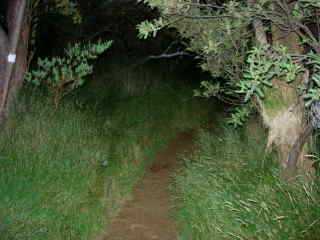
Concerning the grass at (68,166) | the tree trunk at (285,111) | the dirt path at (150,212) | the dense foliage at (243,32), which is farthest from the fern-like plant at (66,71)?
the tree trunk at (285,111)

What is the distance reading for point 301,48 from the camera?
5477 mm

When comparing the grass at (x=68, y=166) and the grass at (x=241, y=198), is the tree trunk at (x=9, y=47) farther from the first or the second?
the grass at (x=241, y=198)

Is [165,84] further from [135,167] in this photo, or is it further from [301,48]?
[301,48]

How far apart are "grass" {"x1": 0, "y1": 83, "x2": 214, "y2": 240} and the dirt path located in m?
0.15

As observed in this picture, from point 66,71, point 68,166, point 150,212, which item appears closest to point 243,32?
point 150,212

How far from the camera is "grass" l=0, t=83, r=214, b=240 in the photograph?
17.1 ft

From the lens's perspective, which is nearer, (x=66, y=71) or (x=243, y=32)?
(x=243, y=32)

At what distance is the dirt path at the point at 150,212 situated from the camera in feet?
19.3

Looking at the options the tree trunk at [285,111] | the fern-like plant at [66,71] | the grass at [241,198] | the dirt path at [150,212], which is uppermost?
the fern-like plant at [66,71]

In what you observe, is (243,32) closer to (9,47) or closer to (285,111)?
(285,111)

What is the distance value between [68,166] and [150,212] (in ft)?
3.76

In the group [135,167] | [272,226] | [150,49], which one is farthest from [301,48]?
[150,49]

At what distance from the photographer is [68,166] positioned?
21.2 feet

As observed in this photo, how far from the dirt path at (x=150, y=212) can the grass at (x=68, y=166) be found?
149mm
